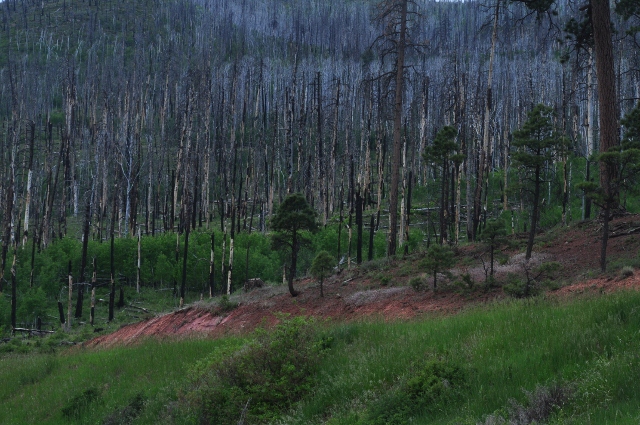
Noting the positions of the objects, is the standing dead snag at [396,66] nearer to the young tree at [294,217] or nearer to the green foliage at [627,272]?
the young tree at [294,217]

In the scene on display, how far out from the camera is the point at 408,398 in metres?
8.16

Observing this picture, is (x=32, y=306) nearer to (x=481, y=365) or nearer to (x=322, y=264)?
(x=322, y=264)

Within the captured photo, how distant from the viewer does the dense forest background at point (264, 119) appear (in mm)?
38750

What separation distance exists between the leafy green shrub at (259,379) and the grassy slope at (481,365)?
0.40 m

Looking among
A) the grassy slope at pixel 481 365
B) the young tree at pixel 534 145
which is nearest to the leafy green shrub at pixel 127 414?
the grassy slope at pixel 481 365

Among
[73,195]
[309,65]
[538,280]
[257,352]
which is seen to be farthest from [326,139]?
[257,352]

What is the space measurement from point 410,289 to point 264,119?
47.6 metres

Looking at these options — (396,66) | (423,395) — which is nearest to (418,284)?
(423,395)

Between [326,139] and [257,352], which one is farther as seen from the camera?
[326,139]

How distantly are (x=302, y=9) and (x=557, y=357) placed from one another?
16175 cm

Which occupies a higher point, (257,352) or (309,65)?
(309,65)

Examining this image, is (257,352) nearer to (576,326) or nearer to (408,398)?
(408,398)

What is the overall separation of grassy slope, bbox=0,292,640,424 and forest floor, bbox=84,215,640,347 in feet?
7.51

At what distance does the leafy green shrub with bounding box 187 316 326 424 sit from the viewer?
10.0 meters
